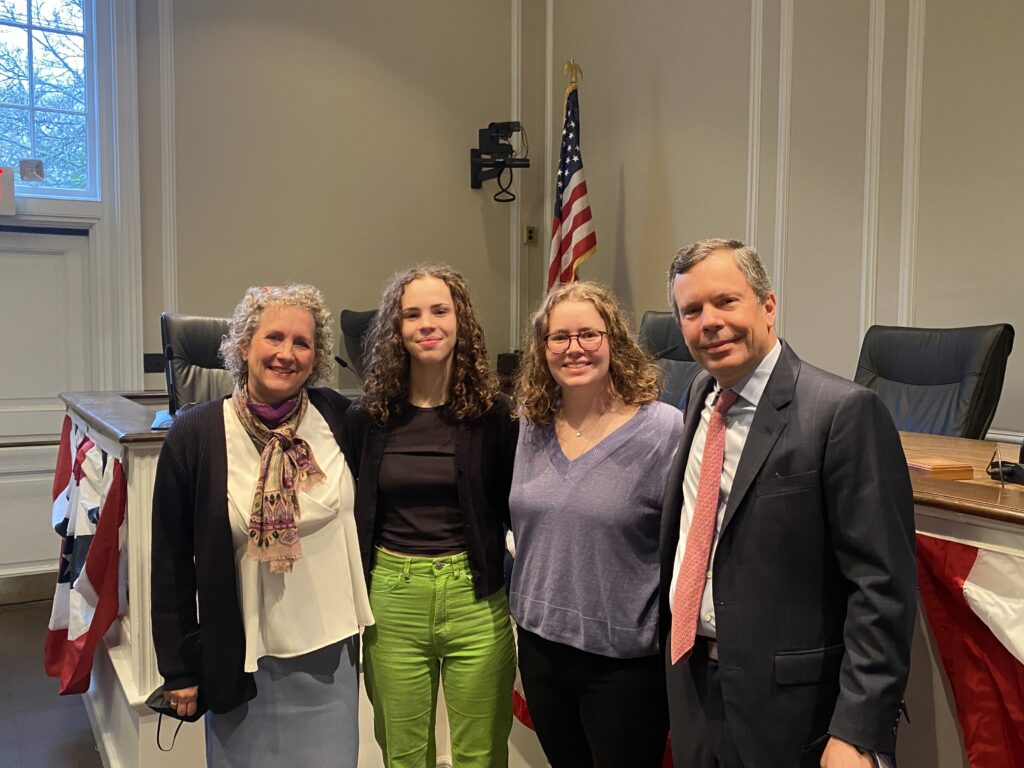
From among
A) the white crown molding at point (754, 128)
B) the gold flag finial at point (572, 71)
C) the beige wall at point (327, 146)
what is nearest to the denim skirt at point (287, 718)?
the white crown molding at point (754, 128)

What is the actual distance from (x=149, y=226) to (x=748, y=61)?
326 cm

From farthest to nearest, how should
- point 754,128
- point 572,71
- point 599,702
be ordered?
point 572,71 → point 754,128 → point 599,702

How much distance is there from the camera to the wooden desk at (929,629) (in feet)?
4.08

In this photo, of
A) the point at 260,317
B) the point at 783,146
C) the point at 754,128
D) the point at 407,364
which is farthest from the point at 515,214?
the point at 260,317

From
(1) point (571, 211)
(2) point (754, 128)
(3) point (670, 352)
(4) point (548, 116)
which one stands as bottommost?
(3) point (670, 352)

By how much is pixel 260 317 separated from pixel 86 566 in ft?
4.17

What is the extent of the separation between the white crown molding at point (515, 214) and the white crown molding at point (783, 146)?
79.1 inches

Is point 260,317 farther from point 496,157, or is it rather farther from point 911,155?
point 496,157

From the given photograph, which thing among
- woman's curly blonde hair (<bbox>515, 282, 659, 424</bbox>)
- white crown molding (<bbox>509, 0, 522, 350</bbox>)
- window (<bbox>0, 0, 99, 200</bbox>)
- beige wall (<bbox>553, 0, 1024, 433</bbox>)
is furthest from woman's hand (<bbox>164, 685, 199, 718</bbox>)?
white crown molding (<bbox>509, 0, 522, 350</bbox>)

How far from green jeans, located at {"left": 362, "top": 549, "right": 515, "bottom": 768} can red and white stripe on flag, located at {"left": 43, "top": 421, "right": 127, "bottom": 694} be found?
1094 millimetres

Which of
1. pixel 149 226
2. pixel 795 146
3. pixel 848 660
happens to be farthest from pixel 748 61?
pixel 848 660

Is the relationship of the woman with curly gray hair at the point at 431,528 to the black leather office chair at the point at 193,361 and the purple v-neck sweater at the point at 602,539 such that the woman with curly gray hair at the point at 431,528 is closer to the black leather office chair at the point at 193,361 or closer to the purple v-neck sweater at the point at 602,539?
the purple v-neck sweater at the point at 602,539

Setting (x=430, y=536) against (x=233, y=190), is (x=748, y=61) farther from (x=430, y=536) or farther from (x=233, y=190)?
(x=430, y=536)

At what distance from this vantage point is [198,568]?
142 centimetres
